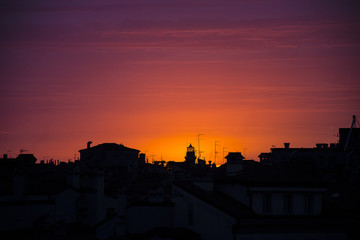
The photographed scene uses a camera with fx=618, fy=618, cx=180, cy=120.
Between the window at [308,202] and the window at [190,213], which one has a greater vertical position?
the window at [308,202]

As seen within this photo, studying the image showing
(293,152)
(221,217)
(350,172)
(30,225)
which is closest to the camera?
(221,217)

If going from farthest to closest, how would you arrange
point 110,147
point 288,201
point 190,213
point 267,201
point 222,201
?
point 110,147 < point 190,213 < point 222,201 < point 288,201 < point 267,201

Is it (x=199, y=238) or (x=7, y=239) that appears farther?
(x=7, y=239)

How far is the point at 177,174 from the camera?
7562cm

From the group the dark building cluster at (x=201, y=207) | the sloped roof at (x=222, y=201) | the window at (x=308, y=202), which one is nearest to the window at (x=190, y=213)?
the dark building cluster at (x=201, y=207)

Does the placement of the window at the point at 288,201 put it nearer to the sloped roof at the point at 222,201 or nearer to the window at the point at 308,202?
the window at the point at 308,202

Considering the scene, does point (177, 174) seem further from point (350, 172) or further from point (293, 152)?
point (293, 152)

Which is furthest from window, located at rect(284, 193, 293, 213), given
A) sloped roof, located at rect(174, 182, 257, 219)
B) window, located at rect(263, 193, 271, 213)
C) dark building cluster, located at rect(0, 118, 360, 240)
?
sloped roof, located at rect(174, 182, 257, 219)

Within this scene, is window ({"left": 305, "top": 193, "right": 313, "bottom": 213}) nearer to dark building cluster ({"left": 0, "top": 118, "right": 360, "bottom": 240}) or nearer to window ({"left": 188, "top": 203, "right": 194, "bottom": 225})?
dark building cluster ({"left": 0, "top": 118, "right": 360, "bottom": 240})

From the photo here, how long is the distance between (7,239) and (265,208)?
20.3 meters

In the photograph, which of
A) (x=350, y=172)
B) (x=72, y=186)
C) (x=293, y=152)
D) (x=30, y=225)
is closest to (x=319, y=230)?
(x=30, y=225)


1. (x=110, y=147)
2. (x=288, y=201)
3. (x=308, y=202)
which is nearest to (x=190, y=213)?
(x=288, y=201)

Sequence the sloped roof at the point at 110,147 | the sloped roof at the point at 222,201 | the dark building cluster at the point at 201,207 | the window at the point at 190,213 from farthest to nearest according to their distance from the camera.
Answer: the sloped roof at the point at 110,147 < the window at the point at 190,213 < the dark building cluster at the point at 201,207 < the sloped roof at the point at 222,201

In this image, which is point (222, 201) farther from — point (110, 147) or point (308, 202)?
point (110, 147)
